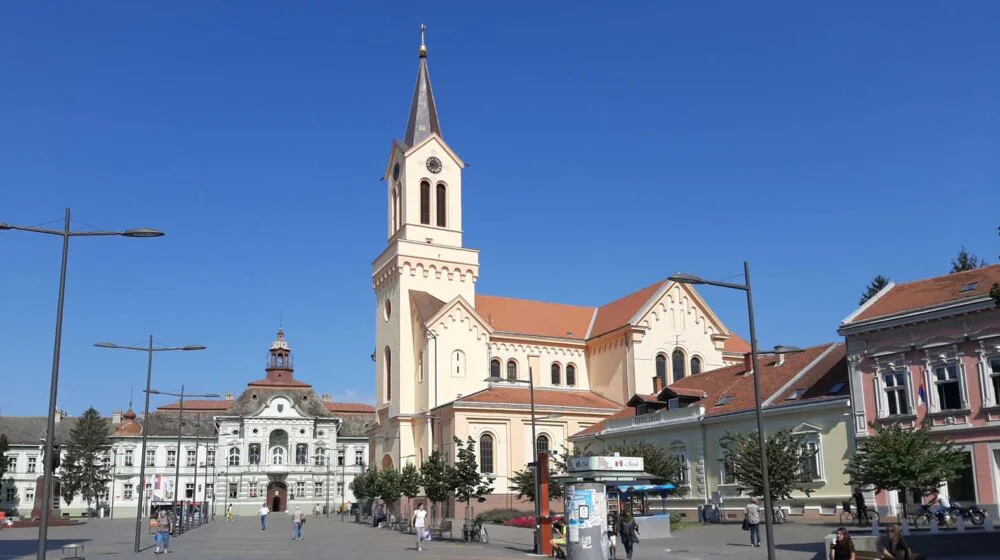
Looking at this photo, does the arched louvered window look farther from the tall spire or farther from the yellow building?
the tall spire

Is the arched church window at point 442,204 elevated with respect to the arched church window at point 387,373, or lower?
elevated

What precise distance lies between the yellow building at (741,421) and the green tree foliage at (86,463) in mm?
59319

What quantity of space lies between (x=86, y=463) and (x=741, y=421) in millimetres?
72839

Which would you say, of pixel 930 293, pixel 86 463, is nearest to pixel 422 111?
pixel 930 293

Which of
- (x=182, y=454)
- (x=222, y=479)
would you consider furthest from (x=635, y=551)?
(x=182, y=454)

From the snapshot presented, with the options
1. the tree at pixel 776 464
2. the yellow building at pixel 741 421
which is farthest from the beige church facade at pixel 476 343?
the tree at pixel 776 464

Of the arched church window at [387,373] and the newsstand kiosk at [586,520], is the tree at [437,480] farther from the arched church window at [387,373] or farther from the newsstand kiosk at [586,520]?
the arched church window at [387,373]

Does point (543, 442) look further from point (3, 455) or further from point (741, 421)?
point (3, 455)

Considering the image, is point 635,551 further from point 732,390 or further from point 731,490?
point 732,390

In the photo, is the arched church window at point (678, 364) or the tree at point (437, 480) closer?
the tree at point (437, 480)

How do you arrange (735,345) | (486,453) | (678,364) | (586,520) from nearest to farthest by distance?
(586,520) < (486,453) < (678,364) < (735,345)

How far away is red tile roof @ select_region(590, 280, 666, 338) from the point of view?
6562 centimetres

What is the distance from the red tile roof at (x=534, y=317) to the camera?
6675 cm

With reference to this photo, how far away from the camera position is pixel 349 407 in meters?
117
